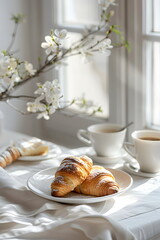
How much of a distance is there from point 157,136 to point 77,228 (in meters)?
0.46

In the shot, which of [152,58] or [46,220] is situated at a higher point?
[152,58]

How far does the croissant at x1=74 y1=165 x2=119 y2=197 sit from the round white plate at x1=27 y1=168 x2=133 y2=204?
11 millimetres

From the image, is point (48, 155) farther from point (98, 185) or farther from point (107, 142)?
point (98, 185)

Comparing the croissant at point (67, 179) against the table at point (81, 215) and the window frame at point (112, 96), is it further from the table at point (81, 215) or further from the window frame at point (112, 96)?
the window frame at point (112, 96)

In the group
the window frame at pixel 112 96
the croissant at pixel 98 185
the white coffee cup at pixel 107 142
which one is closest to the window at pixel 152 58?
the window frame at pixel 112 96

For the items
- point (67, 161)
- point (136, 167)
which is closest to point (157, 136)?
point (136, 167)

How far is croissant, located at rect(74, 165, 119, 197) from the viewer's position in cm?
112

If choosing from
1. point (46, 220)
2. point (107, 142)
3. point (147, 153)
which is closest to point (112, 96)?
point (107, 142)

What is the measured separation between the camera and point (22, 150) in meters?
1.43

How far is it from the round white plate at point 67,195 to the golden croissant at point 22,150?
0.45 ft

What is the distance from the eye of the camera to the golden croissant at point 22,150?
4.53 ft

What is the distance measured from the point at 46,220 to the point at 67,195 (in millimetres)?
131

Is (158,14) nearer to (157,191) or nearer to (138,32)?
(138,32)

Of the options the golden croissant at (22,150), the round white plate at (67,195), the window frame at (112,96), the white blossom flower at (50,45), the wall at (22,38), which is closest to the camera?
the round white plate at (67,195)
